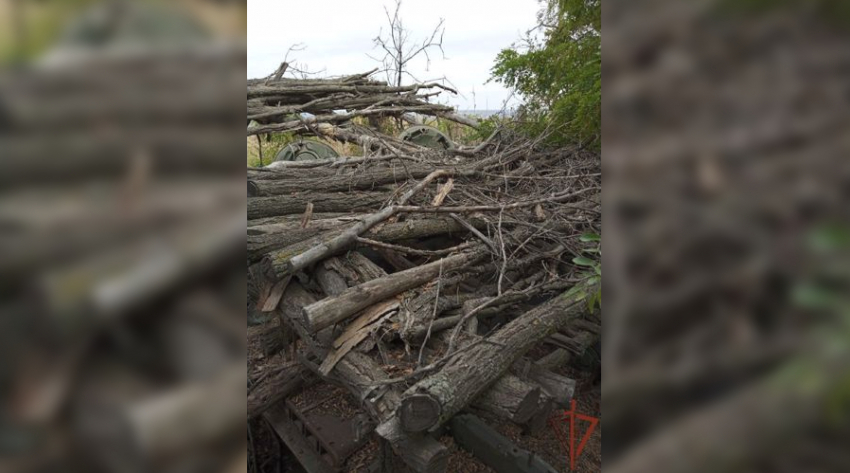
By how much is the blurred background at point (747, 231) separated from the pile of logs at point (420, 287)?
7.28 ft

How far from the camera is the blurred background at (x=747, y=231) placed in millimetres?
421

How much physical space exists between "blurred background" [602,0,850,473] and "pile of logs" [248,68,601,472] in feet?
7.28

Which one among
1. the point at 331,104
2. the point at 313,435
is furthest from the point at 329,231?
the point at 331,104

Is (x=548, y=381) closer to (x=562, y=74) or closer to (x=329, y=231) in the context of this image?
(x=329, y=231)

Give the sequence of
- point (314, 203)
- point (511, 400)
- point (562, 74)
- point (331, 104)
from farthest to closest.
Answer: point (331, 104), point (562, 74), point (314, 203), point (511, 400)

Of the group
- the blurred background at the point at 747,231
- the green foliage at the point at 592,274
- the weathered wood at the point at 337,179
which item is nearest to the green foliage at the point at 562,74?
the weathered wood at the point at 337,179

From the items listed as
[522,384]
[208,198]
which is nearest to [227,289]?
[208,198]

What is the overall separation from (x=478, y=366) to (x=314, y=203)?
108 inches

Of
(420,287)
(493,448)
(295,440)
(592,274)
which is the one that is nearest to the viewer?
(592,274)

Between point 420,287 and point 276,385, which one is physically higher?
point 420,287

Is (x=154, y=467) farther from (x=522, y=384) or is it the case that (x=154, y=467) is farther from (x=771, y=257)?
(x=522, y=384)

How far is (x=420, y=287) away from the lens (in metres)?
4.20

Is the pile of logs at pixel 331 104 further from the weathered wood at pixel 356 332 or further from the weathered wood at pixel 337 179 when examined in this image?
the weathered wood at pixel 356 332

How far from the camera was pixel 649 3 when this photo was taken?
0.44m
